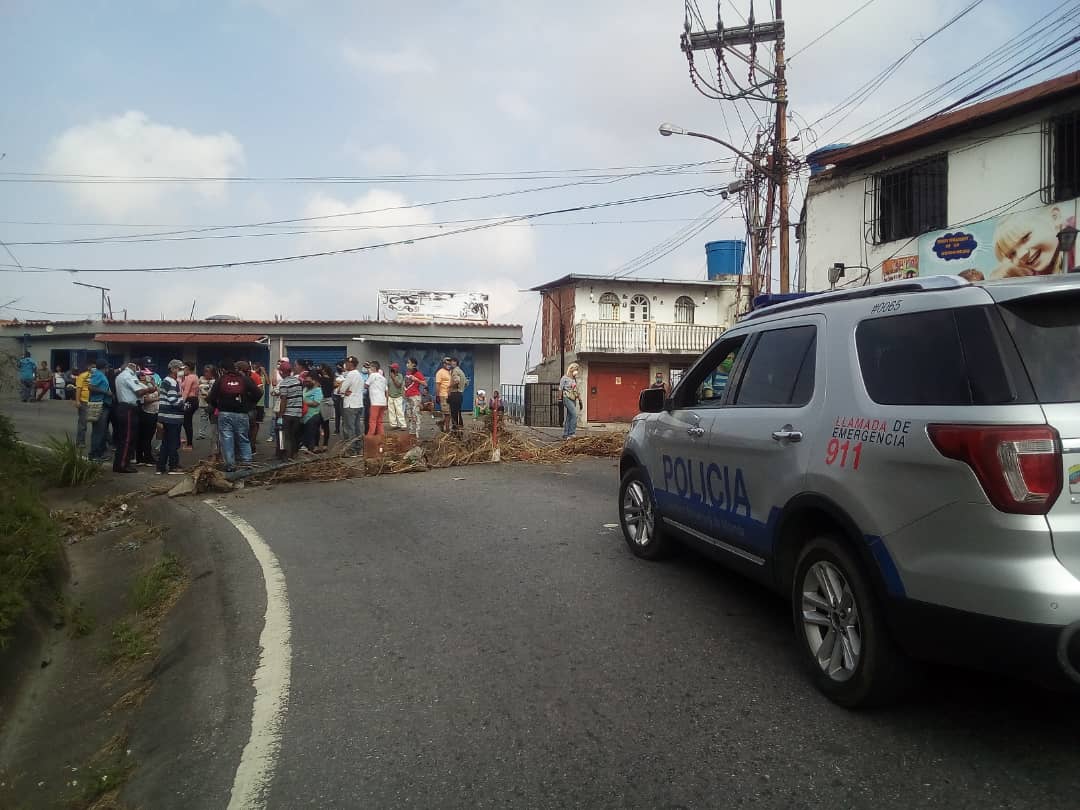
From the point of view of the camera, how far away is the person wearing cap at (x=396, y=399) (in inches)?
667

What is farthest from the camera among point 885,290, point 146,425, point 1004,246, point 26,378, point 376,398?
point 26,378

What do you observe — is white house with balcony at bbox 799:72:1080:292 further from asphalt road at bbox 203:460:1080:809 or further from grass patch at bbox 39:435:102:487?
grass patch at bbox 39:435:102:487

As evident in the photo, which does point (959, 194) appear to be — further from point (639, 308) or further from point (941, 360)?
point (639, 308)

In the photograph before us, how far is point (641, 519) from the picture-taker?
20.7 ft

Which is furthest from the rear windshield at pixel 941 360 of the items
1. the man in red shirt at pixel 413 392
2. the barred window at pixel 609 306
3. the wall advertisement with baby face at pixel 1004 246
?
the barred window at pixel 609 306

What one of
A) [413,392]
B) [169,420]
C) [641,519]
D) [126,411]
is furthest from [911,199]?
[126,411]

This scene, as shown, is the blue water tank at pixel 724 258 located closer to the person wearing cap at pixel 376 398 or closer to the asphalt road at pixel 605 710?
the person wearing cap at pixel 376 398

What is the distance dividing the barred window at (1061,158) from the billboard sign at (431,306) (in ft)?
69.9

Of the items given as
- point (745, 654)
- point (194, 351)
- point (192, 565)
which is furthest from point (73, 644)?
point (194, 351)

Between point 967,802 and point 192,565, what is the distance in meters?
6.31

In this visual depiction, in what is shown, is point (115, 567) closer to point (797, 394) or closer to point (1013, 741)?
point (797, 394)

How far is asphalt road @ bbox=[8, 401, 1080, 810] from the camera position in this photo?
9.68 ft

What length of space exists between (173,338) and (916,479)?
32.3 meters

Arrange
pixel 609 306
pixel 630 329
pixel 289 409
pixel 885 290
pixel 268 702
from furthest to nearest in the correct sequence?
pixel 609 306 < pixel 630 329 < pixel 289 409 < pixel 268 702 < pixel 885 290
